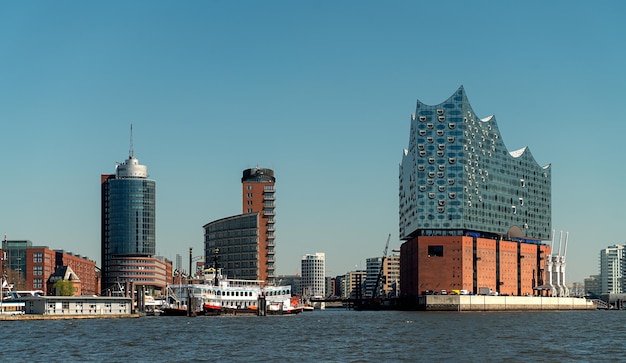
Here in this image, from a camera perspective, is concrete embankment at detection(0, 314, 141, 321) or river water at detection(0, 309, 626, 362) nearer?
river water at detection(0, 309, 626, 362)

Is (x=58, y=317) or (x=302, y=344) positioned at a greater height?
(x=302, y=344)

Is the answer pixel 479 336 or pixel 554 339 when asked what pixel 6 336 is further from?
pixel 554 339

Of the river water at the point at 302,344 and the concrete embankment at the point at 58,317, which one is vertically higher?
the river water at the point at 302,344

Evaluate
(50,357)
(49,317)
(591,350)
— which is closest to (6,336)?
(50,357)

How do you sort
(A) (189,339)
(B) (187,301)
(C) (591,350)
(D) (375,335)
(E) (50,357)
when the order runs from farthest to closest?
1. (B) (187,301)
2. (D) (375,335)
3. (A) (189,339)
4. (C) (591,350)
5. (E) (50,357)

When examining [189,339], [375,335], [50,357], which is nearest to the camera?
[50,357]

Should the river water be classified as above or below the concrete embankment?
above

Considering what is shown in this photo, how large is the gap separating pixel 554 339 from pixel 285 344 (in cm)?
3396

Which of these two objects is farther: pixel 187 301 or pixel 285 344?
pixel 187 301

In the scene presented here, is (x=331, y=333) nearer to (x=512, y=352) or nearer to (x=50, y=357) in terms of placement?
(x=512, y=352)

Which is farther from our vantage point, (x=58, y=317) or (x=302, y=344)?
(x=58, y=317)

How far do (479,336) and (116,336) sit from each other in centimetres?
4617

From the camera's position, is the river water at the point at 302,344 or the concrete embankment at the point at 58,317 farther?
the concrete embankment at the point at 58,317

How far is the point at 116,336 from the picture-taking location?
124875 mm
